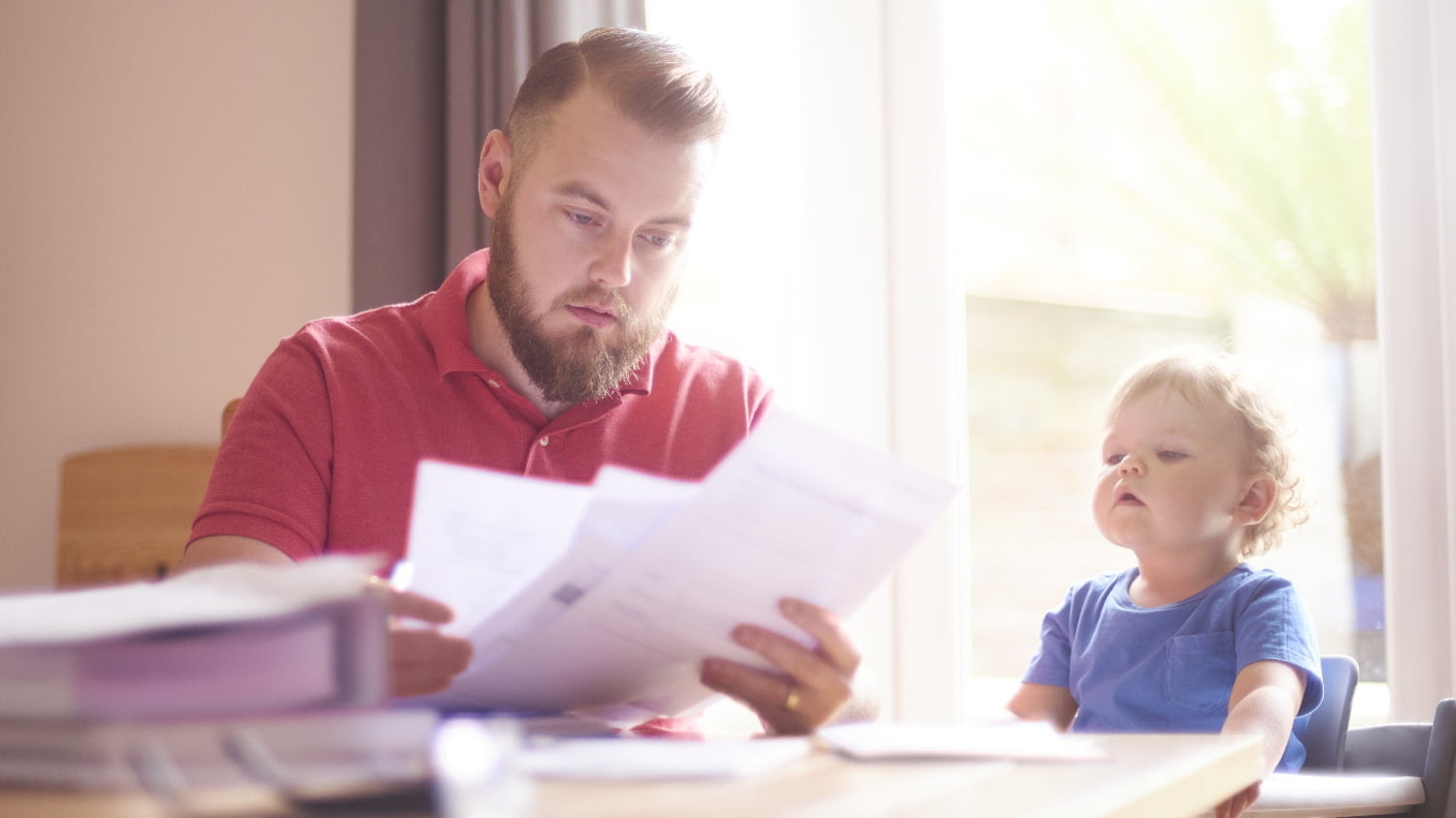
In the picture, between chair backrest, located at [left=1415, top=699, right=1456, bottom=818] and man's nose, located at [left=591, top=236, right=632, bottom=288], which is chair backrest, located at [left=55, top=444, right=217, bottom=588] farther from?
chair backrest, located at [left=1415, top=699, right=1456, bottom=818]

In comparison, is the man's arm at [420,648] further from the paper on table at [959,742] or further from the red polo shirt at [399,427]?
the red polo shirt at [399,427]

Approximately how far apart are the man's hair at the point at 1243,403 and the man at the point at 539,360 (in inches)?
22.4

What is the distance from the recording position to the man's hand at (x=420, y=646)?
0.77 m

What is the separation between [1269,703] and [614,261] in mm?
889

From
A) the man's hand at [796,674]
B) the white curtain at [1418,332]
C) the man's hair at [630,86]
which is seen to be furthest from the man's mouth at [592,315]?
the white curtain at [1418,332]

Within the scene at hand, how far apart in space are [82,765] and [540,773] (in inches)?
8.1

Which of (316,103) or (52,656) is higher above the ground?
(316,103)

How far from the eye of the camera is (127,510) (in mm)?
2516

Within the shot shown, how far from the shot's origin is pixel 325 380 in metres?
1.40

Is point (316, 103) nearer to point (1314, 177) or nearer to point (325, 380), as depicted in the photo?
point (325, 380)

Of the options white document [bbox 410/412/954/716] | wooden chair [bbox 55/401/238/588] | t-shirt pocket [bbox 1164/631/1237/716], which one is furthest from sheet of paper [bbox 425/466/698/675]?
wooden chair [bbox 55/401/238/588]

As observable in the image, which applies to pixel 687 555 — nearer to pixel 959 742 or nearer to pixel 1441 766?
pixel 959 742

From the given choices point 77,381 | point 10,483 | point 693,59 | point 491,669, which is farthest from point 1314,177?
point 10,483

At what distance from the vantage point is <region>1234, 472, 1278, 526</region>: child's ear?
168cm
